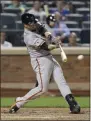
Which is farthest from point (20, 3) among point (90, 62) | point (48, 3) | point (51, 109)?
point (51, 109)

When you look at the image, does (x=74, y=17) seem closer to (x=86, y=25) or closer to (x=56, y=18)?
(x=86, y=25)

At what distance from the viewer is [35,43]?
8.68 meters

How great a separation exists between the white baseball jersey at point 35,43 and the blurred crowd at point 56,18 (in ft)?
15.8

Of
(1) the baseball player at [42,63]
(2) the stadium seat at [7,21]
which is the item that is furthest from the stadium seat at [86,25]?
(1) the baseball player at [42,63]

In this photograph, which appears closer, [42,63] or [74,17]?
[42,63]

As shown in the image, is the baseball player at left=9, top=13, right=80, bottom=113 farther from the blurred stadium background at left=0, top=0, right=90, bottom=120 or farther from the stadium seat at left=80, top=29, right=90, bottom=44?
the stadium seat at left=80, top=29, right=90, bottom=44

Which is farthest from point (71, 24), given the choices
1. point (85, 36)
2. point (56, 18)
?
point (56, 18)

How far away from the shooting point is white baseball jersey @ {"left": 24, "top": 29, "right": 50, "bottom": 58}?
8688 millimetres

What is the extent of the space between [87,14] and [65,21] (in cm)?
87

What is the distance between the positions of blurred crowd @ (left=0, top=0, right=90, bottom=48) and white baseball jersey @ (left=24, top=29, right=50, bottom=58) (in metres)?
4.82

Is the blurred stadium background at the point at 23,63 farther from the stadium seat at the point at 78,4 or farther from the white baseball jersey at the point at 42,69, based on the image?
the white baseball jersey at the point at 42,69

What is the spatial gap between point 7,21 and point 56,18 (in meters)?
1.51

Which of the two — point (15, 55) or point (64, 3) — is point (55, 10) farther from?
point (15, 55)

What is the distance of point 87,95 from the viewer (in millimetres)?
13820
